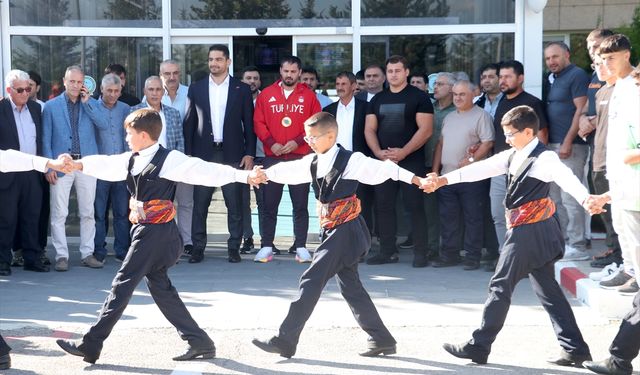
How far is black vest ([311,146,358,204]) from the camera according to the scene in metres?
6.35

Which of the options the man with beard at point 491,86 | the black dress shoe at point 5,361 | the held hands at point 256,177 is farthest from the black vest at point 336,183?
the man with beard at point 491,86

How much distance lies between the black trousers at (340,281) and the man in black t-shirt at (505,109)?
3375 millimetres

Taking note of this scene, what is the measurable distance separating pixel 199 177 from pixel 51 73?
242 inches

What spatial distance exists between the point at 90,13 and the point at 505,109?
221 inches

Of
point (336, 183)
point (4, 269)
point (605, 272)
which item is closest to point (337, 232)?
point (336, 183)

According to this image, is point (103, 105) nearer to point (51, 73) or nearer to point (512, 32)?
point (51, 73)

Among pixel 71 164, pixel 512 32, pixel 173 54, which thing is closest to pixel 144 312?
pixel 71 164

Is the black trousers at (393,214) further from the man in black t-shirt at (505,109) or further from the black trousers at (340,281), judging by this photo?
the black trousers at (340,281)

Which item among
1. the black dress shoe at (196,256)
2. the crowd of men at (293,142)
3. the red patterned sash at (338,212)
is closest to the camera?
the red patterned sash at (338,212)

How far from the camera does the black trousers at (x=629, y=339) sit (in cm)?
565

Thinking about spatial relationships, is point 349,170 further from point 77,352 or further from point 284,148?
point 284,148

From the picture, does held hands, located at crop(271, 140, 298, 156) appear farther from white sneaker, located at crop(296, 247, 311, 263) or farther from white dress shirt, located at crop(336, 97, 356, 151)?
white sneaker, located at crop(296, 247, 311, 263)

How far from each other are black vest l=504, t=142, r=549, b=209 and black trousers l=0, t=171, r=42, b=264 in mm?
5561

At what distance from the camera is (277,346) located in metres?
6.18
